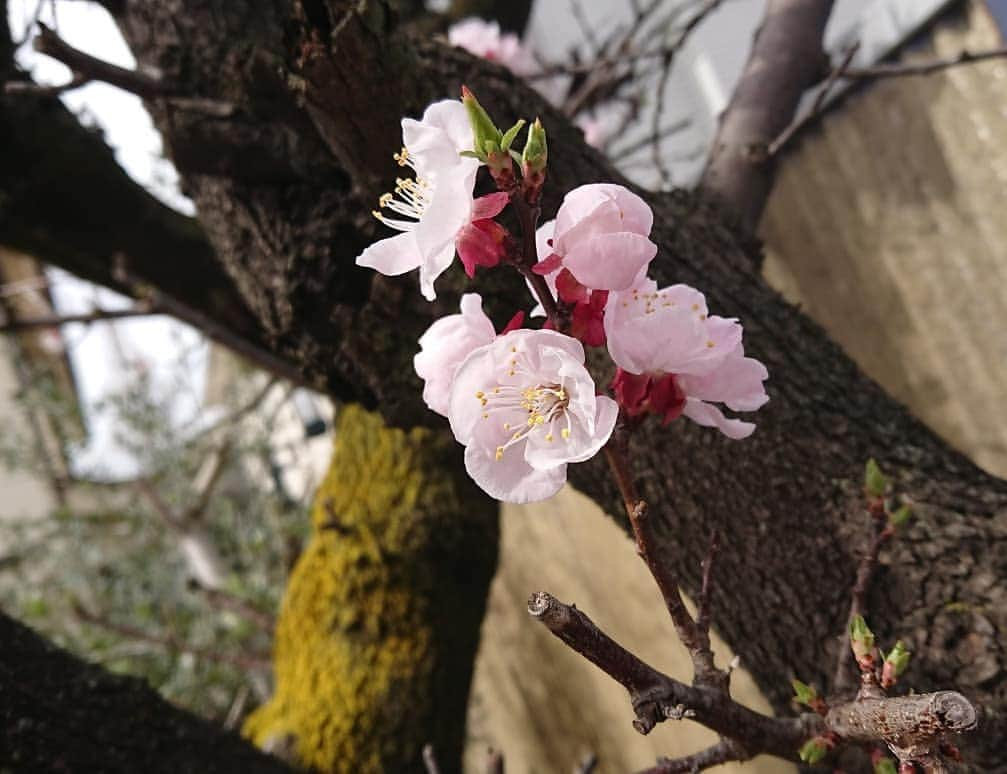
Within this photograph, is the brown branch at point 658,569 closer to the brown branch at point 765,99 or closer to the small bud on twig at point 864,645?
the small bud on twig at point 864,645

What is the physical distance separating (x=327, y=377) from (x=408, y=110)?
438 millimetres

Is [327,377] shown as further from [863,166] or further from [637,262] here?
[863,166]

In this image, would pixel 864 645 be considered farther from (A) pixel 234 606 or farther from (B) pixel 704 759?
(A) pixel 234 606

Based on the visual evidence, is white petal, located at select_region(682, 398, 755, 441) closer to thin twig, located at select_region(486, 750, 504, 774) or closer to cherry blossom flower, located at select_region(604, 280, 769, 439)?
cherry blossom flower, located at select_region(604, 280, 769, 439)

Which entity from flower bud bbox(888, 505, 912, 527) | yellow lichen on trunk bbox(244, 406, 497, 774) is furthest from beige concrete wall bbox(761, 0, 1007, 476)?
flower bud bbox(888, 505, 912, 527)

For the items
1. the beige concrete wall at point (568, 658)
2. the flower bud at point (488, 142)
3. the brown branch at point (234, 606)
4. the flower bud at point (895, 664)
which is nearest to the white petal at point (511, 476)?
the flower bud at point (488, 142)

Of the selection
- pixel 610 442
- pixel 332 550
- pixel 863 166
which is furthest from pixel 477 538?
pixel 863 166

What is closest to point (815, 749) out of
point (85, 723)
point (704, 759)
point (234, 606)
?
point (704, 759)

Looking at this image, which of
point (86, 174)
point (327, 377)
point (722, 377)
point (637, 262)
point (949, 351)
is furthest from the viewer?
point (949, 351)

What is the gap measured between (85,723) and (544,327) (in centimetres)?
99

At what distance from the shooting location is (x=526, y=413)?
2.13 feet

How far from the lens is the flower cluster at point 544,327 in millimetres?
596

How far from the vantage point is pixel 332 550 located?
183cm

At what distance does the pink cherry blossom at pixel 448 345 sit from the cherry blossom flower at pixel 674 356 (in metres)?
0.12
